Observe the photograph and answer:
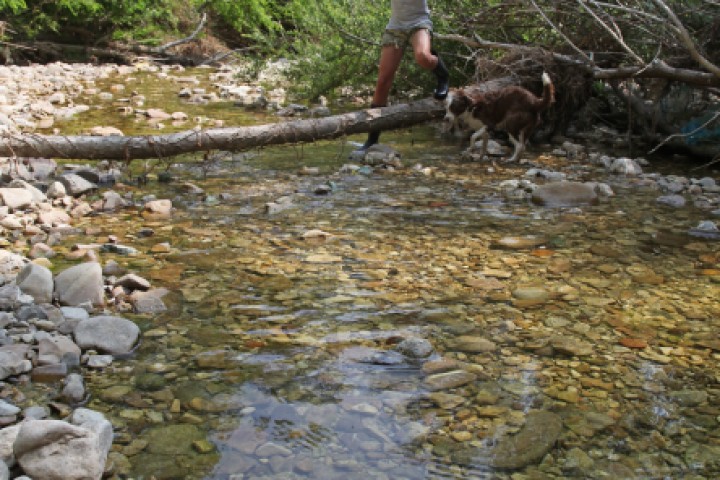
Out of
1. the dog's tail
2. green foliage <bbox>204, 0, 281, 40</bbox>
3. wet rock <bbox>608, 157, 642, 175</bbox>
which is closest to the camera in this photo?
the dog's tail

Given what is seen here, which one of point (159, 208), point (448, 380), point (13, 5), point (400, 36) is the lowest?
point (159, 208)

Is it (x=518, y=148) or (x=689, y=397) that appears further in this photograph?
(x=518, y=148)

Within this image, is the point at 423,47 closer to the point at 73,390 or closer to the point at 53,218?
the point at 53,218

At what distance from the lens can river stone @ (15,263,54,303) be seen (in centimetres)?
382

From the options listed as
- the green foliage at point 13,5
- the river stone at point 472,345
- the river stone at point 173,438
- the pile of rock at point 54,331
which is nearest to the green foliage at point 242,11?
the green foliage at point 13,5

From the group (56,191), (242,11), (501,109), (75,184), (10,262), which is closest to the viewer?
(10,262)

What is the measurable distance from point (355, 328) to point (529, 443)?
4.08 feet

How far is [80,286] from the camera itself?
3891mm

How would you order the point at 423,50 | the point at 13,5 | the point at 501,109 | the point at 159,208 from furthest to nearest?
1. the point at 13,5
2. the point at 501,109
3. the point at 423,50
4. the point at 159,208

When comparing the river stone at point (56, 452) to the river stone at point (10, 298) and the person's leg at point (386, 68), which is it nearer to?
the river stone at point (10, 298)

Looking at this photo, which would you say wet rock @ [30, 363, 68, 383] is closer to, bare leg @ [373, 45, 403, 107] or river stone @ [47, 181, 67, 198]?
river stone @ [47, 181, 67, 198]

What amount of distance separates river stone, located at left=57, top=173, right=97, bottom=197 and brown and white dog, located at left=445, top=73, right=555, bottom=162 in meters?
3.91

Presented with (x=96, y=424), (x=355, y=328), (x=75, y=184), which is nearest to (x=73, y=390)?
(x=96, y=424)

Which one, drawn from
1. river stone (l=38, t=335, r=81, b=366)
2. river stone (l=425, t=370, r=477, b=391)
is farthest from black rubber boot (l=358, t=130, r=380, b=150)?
river stone (l=38, t=335, r=81, b=366)
